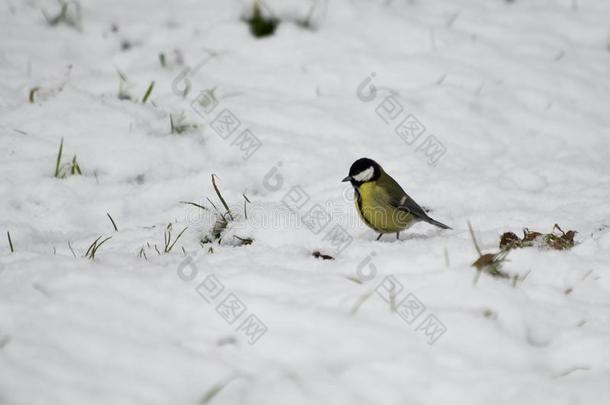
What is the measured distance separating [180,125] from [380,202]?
181 centimetres

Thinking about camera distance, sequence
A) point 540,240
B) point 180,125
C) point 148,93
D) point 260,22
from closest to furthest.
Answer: point 540,240 → point 180,125 → point 148,93 → point 260,22

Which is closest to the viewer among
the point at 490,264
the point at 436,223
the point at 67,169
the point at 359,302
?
the point at 359,302

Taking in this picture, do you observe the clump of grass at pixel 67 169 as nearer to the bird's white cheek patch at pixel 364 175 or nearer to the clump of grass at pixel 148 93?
the clump of grass at pixel 148 93

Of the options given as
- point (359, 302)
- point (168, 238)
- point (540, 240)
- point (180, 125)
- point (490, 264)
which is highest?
point (540, 240)

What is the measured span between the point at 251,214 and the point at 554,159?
258 centimetres

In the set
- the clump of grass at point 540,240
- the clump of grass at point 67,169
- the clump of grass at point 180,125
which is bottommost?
the clump of grass at point 67,169

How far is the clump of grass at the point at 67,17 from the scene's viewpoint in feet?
20.9

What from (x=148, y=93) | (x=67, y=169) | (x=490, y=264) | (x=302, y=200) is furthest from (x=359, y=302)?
(x=148, y=93)

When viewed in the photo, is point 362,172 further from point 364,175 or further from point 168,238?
point 168,238

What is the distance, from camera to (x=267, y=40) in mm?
6492

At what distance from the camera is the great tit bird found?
4.49 m

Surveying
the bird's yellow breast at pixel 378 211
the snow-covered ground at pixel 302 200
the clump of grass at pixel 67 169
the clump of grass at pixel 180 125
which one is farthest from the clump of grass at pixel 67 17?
the bird's yellow breast at pixel 378 211

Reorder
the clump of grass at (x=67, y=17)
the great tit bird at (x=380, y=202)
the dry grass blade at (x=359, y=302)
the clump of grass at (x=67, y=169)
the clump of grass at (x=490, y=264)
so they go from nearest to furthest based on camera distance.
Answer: the dry grass blade at (x=359, y=302)
the clump of grass at (x=490, y=264)
the great tit bird at (x=380, y=202)
the clump of grass at (x=67, y=169)
the clump of grass at (x=67, y=17)

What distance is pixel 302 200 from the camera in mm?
4734
